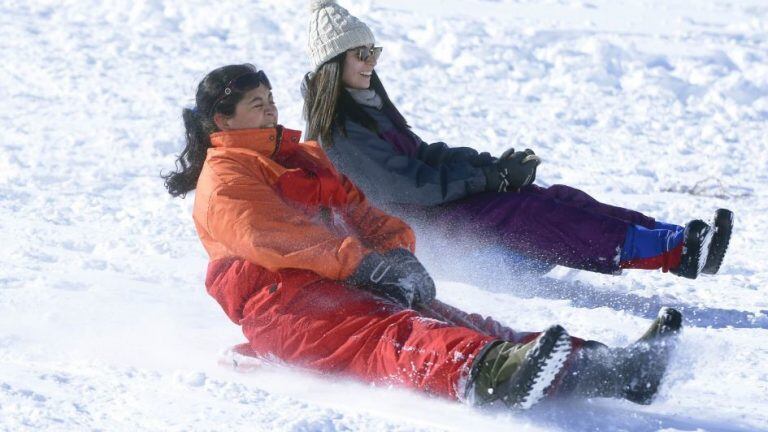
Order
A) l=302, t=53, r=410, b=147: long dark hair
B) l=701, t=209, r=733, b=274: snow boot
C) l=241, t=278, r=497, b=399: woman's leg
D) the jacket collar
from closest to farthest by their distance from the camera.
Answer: l=241, t=278, r=497, b=399: woman's leg, the jacket collar, l=701, t=209, r=733, b=274: snow boot, l=302, t=53, r=410, b=147: long dark hair

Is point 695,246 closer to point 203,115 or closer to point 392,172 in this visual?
point 392,172

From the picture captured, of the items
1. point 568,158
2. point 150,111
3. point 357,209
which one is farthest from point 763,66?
point 357,209

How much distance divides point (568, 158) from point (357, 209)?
3.23 m

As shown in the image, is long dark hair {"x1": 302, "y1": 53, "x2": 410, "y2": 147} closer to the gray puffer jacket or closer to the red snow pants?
the gray puffer jacket

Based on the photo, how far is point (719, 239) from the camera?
3.72m

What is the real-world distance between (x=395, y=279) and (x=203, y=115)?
87 cm

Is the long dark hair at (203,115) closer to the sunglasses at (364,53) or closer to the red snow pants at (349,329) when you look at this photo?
the red snow pants at (349,329)

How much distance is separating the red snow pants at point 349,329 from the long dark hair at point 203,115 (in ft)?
1.48

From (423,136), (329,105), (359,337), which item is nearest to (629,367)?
(359,337)

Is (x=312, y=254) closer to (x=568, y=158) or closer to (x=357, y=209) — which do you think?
(x=357, y=209)

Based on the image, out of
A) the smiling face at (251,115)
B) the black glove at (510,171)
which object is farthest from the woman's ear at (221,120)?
the black glove at (510,171)

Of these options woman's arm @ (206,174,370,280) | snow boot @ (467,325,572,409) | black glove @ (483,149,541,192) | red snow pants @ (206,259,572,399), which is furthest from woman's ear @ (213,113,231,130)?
snow boot @ (467,325,572,409)

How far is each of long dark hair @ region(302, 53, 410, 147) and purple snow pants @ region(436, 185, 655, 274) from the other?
1.52 ft

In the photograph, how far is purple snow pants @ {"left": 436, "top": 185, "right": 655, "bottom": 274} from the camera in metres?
3.79
